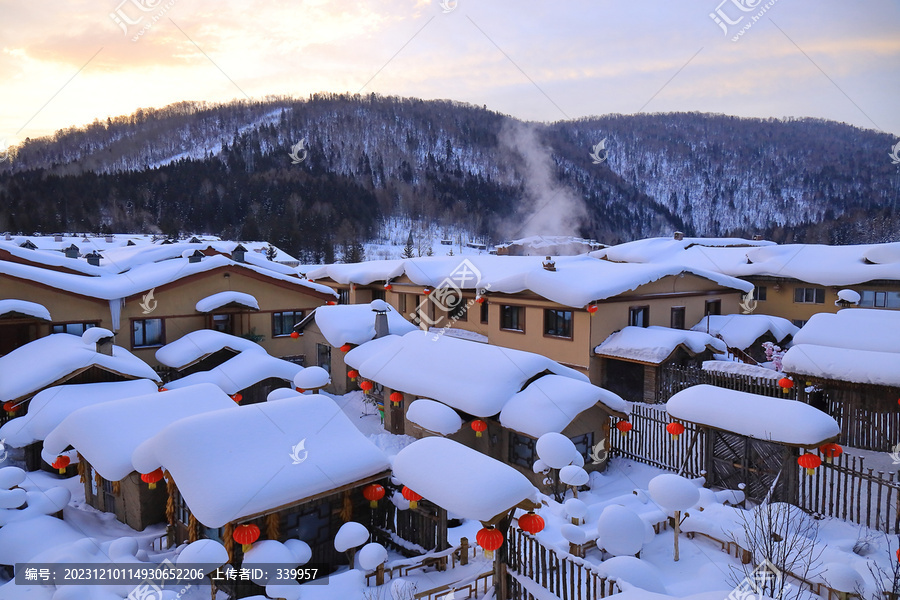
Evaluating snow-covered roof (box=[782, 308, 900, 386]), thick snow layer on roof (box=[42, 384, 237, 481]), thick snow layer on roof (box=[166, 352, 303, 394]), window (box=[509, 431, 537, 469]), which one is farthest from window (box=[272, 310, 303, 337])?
snow-covered roof (box=[782, 308, 900, 386])

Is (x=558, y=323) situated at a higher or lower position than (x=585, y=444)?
higher

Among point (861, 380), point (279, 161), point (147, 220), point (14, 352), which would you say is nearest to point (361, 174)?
point (279, 161)

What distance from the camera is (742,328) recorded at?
23.0 m

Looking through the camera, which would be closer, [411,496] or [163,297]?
[411,496]

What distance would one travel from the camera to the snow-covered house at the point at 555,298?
19.7 metres

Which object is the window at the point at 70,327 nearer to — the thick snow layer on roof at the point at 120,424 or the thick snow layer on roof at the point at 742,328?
the thick snow layer on roof at the point at 120,424

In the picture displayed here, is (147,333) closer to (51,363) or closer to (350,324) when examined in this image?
(51,363)

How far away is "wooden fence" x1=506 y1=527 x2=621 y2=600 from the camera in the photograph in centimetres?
748

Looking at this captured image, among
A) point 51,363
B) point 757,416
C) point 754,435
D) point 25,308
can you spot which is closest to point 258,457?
point 754,435

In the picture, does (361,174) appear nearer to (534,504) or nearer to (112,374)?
(112,374)

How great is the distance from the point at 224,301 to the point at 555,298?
12.9m

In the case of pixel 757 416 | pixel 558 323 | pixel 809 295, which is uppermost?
pixel 809 295

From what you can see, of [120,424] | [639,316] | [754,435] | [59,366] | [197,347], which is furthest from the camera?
[639,316]

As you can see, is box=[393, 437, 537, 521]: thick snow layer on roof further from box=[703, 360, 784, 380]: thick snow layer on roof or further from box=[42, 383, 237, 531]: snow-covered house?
box=[703, 360, 784, 380]: thick snow layer on roof
